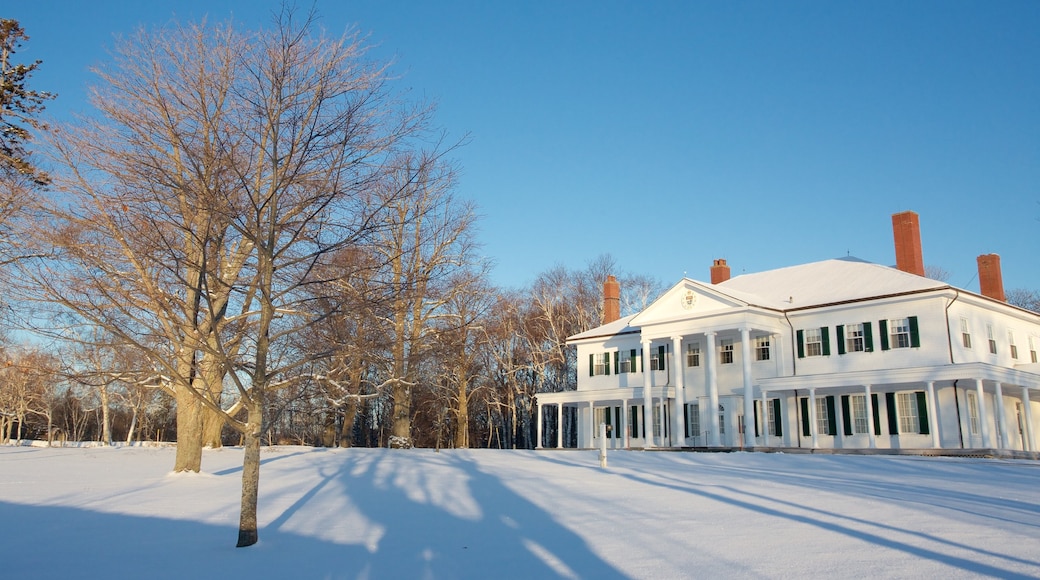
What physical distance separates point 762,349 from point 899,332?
5501 millimetres

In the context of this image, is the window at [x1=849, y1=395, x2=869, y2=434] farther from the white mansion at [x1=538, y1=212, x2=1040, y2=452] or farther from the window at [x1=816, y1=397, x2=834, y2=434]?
the window at [x1=816, y1=397, x2=834, y2=434]

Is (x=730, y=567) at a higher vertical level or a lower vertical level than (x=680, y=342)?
lower

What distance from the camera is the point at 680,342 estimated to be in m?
→ 33.2

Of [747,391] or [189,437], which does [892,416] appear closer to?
[747,391]

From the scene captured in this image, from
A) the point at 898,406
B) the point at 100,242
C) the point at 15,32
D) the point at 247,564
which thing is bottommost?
the point at 247,564

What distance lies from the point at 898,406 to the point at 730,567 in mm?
23140

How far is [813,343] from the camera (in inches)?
1187

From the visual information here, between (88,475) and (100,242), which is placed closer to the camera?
(100,242)

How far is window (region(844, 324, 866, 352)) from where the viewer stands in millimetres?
28797

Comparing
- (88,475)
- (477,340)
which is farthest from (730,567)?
(477,340)

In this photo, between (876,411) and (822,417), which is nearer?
(876,411)

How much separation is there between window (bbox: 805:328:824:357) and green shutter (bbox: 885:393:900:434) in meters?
3.11

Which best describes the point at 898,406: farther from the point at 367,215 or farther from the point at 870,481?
the point at 367,215

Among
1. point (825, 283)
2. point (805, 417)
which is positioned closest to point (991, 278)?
point (825, 283)
